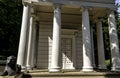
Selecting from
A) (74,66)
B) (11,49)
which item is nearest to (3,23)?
(11,49)

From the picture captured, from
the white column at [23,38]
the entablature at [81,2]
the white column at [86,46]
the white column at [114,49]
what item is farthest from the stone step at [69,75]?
the entablature at [81,2]

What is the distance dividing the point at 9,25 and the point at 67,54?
1525cm

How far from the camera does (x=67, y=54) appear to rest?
48.0ft

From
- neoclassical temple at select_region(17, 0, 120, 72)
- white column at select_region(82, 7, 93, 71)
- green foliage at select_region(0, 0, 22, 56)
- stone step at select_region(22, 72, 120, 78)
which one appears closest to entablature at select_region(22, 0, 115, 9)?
neoclassical temple at select_region(17, 0, 120, 72)

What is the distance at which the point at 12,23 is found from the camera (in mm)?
25672

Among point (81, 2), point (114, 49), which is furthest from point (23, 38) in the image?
point (114, 49)

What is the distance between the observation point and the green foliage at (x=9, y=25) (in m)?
25.2

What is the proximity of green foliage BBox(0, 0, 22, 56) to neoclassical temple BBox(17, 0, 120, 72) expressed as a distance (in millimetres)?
12095

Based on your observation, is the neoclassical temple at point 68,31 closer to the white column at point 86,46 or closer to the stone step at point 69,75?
the white column at point 86,46

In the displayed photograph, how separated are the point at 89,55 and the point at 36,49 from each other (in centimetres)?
528

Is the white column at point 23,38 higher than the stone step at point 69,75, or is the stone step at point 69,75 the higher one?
the white column at point 23,38

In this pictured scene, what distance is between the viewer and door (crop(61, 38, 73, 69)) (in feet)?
47.4

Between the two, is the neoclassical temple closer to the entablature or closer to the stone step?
the entablature

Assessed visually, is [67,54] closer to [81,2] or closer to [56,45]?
[56,45]
